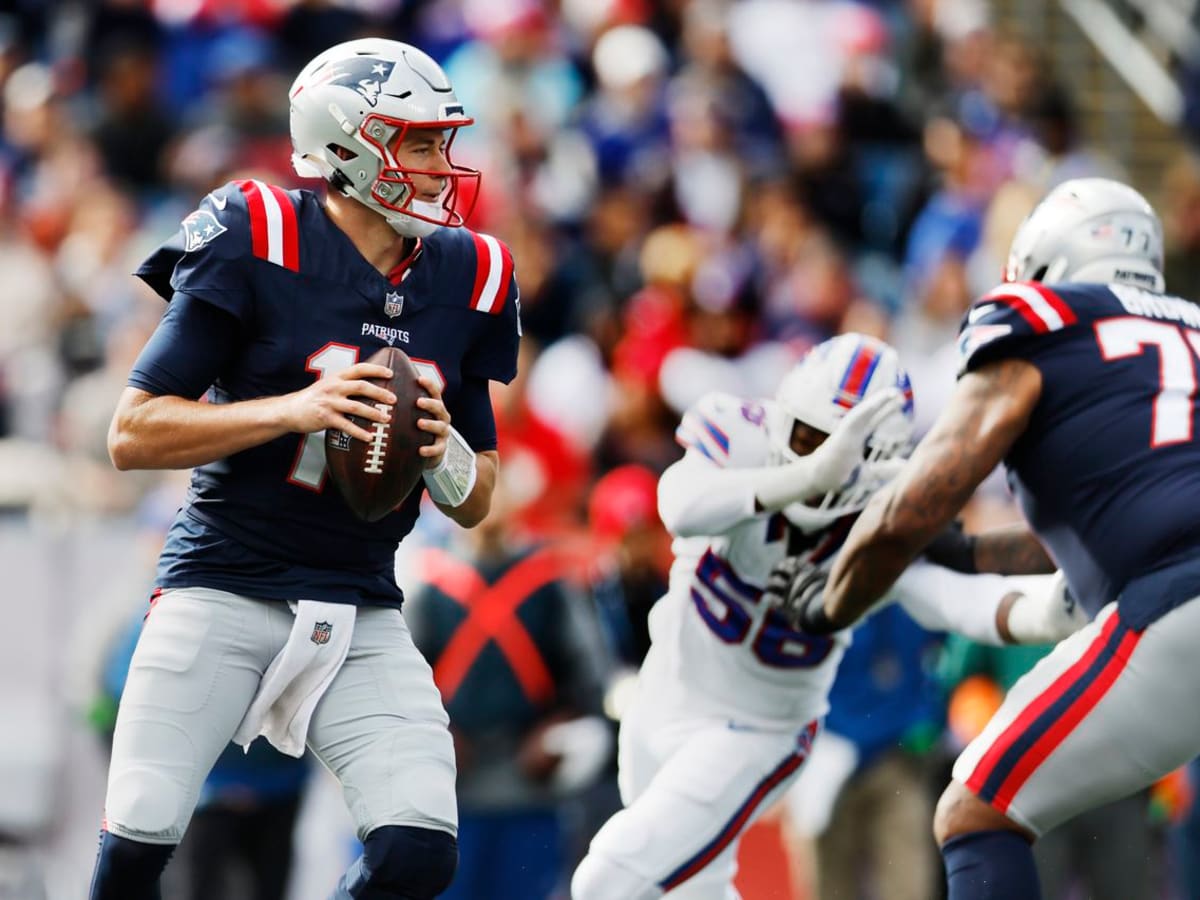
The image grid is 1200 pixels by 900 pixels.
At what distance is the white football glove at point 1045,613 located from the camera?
5.18 meters

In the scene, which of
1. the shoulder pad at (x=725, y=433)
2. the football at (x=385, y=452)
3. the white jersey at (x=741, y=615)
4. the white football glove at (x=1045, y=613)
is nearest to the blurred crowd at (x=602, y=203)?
the white jersey at (x=741, y=615)

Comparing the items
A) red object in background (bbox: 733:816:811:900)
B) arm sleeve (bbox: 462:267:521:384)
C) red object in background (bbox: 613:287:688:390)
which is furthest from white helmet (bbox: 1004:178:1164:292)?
red object in background (bbox: 613:287:688:390)

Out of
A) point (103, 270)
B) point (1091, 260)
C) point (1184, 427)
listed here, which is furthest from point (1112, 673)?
point (103, 270)

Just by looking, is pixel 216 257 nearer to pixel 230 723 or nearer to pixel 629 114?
pixel 230 723

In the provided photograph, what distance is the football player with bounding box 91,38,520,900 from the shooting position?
436cm

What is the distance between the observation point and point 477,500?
472 centimetres

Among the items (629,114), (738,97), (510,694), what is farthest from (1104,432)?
(738,97)

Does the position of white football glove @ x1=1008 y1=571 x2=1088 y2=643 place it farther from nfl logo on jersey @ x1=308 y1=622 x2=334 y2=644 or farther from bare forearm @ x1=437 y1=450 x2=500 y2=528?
nfl logo on jersey @ x1=308 y1=622 x2=334 y2=644

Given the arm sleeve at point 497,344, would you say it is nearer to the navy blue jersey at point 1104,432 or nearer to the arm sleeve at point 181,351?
the arm sleeve at point 181,351

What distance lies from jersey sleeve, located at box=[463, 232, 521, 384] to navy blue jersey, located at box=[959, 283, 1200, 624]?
106 cm

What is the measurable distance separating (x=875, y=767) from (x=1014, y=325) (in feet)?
11.2

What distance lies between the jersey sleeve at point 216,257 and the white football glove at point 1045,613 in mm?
2163

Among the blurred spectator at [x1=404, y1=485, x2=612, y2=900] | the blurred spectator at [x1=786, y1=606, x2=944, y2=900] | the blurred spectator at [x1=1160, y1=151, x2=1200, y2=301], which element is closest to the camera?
the blurred spectator at [x1=404, y1=485, x2=612, y2=900]

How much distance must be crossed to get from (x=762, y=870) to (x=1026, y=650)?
4.49ft
